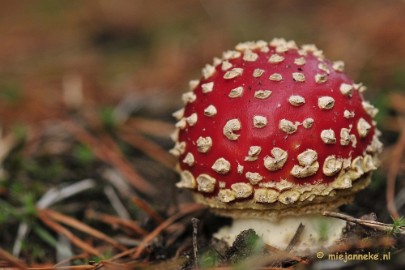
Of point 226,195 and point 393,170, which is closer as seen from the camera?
point 226,195

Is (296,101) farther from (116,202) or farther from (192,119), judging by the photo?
(116,202)

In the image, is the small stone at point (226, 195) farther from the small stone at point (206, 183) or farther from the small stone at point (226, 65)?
the small stone at point (226, 65)

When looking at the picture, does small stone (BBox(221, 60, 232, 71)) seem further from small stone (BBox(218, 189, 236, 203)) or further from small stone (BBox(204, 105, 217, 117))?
small stone (BBox(218, 189, 236, 203))

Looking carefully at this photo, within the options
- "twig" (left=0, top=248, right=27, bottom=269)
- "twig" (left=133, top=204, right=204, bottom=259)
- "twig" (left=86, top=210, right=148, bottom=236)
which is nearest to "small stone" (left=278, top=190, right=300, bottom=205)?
"twig" (left=133, top=204, right=204, bottom=259)

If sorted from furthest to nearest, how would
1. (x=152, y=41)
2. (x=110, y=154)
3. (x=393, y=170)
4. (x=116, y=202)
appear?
(x=152, y=41) < (x=110, y=154) < (x=116, y=202) < (x=393, y=170)

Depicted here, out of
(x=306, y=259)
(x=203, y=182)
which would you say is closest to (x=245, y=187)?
(x=203, y=182)

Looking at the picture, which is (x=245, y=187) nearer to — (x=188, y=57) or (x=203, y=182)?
(x=203, y=182)

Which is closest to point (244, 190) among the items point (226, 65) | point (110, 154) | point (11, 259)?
point (226, 65)
